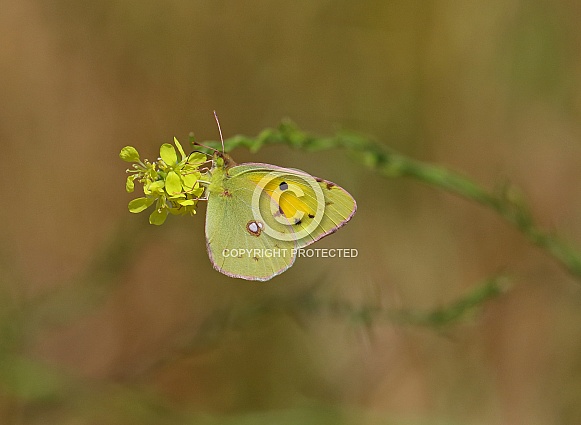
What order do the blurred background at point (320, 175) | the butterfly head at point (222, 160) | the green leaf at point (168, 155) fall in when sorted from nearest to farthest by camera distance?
the green leaf at point (168, 155) → the butterfly head at point (222, 160) → the blurred background at point (320, 175)

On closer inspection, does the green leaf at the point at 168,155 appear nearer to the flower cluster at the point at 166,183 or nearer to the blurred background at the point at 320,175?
the flower cluster at the point at 166,183

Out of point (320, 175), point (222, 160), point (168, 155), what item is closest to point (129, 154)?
point (168, 155)

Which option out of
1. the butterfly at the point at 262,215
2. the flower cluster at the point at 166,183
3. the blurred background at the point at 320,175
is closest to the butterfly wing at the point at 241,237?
the butterfly at the point at 262,215

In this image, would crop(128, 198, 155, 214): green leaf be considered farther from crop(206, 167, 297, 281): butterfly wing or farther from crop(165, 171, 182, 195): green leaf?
crop(206, 167, 297, 281): butterfly wing

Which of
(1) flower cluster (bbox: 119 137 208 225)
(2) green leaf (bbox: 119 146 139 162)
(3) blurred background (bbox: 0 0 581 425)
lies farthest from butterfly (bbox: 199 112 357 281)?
(3) blurred background (bbox: 0 0 581 425)

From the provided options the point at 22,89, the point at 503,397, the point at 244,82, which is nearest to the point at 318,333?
the point at 503,397

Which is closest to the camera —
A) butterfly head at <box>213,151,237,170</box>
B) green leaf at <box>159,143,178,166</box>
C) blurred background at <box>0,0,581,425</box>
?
green leaf at <box>159,143,178,166</box>

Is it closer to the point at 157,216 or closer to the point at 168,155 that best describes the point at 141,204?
the point at 157,216

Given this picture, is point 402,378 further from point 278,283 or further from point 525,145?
point 525,145

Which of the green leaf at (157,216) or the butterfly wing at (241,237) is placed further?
the butterfly wing at (241,237)
